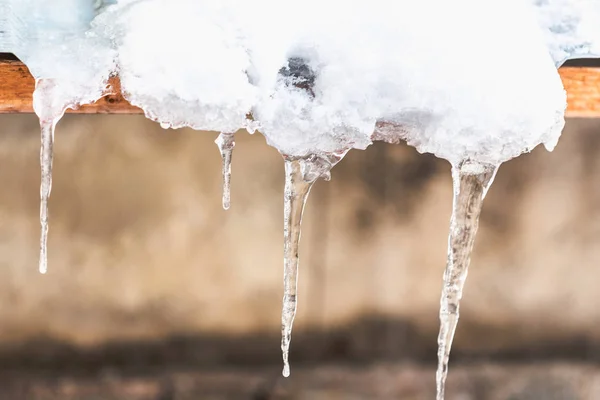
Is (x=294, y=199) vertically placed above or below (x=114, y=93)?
below

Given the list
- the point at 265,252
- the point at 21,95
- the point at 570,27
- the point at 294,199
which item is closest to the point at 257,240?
the point at 265,252

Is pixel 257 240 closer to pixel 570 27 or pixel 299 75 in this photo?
pixel 299 75

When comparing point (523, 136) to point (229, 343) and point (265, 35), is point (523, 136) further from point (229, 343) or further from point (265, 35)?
point (229, 343)

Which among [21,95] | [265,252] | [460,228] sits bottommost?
[265,252]

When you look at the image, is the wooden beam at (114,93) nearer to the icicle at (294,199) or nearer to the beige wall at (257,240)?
the icicle at (294,199)

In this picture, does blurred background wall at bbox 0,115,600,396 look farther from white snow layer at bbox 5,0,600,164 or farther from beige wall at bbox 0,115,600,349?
white snow layer at bbox 5,0,600,164

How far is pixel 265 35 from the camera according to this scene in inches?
43.2

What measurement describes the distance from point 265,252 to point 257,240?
0.09 metres

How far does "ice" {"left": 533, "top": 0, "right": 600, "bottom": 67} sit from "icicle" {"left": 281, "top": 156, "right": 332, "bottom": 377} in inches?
22.6

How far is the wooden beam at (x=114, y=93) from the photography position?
123 centimetres

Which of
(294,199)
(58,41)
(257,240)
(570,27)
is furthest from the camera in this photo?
(257,240)

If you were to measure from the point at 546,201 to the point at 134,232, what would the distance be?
2.43m

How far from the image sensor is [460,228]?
1414 mm

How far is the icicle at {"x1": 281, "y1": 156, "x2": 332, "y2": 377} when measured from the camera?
4.11ft
